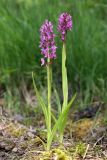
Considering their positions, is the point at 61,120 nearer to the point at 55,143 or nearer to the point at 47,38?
the point at 55,143

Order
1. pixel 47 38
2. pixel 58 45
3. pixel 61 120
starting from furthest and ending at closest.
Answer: pixel 58 45, pixel 61 120, pixel 47 38

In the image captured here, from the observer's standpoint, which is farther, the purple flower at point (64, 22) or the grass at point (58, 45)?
the grass at point (58, 45)

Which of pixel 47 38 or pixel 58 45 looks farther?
pixel 58 45

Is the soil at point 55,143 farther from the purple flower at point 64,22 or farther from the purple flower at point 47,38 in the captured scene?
the purple flower at point 64,22

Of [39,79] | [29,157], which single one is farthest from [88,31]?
[29,157]

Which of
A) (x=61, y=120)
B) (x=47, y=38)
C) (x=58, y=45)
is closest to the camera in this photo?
(x=47, y=38)

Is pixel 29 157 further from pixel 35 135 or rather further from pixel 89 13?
pixel 89 13

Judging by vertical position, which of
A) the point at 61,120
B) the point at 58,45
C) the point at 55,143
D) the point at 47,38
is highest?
the point at 58,45

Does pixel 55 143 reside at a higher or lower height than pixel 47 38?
lower

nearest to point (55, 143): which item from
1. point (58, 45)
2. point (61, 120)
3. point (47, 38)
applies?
point (61, 120)

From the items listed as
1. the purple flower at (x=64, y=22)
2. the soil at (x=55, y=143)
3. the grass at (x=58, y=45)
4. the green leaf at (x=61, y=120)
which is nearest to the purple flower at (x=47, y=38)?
the purple flower at (x=64, y=22)
